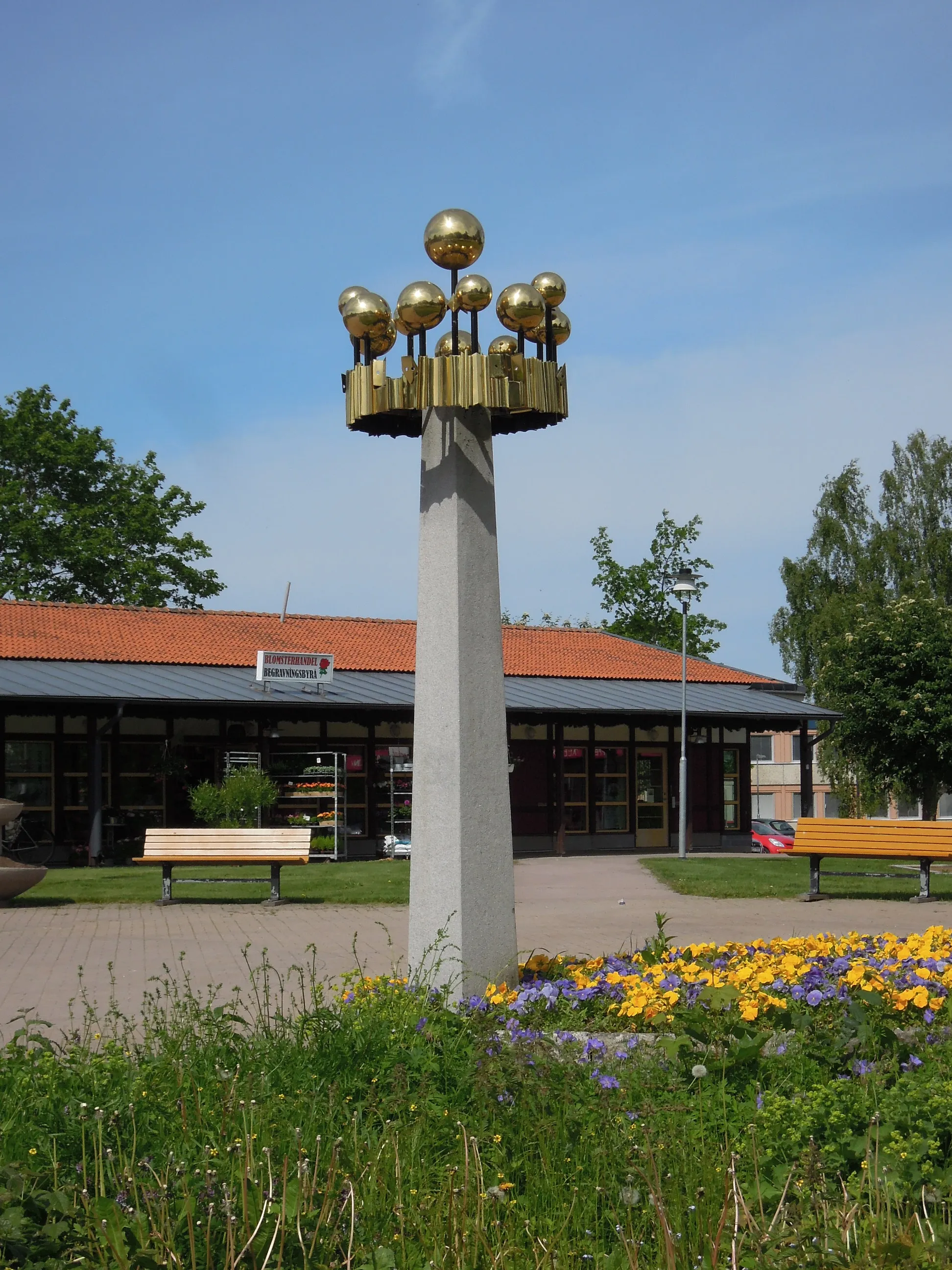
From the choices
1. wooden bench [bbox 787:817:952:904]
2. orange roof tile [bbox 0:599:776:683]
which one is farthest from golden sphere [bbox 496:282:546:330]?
orange roof tile [bbox 0:599:776:683]

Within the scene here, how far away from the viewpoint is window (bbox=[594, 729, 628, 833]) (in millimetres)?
29172

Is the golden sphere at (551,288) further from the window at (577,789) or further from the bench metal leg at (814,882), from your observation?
the window at (577,789)

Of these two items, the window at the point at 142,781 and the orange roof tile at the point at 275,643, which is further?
the orange roof tile at the point at 275,643

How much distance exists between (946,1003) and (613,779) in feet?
78.5

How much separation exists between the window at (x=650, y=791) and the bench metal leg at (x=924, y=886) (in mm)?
14877

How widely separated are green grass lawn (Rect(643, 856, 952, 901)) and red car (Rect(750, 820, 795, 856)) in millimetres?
15292

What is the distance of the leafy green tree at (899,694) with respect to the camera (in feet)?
92.2

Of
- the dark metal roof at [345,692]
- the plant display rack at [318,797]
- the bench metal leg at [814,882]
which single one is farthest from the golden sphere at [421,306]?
the plant display rack at [318,797]

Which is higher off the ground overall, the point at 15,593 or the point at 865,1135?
the point at 15,593

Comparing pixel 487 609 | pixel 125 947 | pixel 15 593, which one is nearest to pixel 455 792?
pixel 487 609

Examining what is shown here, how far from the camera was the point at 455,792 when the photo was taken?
6.30 metres

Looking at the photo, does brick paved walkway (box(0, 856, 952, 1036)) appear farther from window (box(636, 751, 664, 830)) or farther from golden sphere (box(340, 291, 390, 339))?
window (box(636, 751, 664, 830))

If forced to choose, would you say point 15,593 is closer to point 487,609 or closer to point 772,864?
point 772,864

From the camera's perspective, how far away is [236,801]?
900 inches
